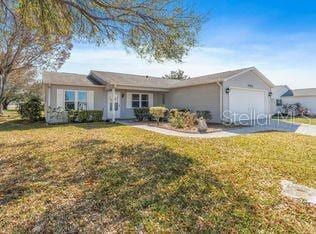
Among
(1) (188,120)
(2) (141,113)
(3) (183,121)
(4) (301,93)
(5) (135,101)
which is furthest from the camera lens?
(4) (301,93)

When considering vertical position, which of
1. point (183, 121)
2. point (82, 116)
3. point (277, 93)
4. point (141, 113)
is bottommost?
point (183, 121)

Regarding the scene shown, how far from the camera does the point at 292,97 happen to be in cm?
3275

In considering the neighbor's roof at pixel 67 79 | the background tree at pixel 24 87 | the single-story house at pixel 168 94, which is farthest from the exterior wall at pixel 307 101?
the background tree at pixel 24 87

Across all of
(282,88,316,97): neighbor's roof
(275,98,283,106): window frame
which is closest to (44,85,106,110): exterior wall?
(275,98,283,106): window frame

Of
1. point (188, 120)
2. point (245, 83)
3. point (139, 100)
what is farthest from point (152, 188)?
point (139, 100)

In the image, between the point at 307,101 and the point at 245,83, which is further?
the point at 307,101

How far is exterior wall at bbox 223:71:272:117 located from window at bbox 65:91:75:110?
11.1 metres

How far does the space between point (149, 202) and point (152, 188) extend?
2.12 ft

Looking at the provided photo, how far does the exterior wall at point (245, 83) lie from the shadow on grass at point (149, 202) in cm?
1144

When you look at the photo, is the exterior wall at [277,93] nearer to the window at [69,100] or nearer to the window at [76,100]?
the window at [76,100]

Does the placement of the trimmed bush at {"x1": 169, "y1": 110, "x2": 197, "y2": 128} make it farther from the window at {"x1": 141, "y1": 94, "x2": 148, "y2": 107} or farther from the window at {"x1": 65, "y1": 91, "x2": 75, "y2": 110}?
the window at {"x1": 65, "y1": 91, "x2": 75, "y2": 110}

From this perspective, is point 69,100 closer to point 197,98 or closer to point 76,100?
point 76,100

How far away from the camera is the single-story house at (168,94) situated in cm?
1789

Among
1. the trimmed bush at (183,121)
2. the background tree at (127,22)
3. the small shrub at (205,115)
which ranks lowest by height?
the trimmed bush at (183,121)
